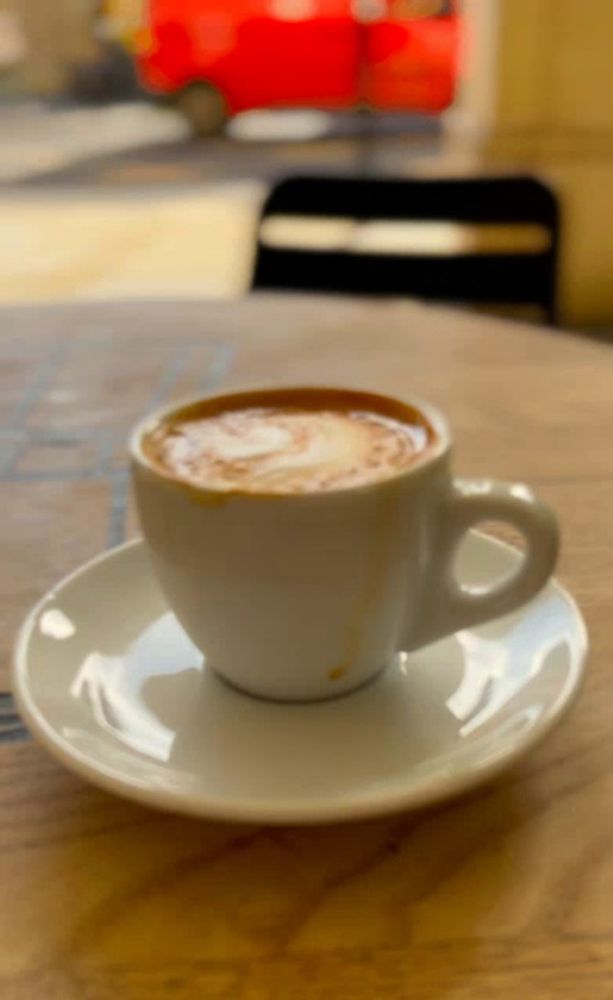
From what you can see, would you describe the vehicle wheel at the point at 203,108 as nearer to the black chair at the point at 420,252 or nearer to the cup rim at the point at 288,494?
the black chair at the point at 420,252

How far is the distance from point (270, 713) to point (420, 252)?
99cm

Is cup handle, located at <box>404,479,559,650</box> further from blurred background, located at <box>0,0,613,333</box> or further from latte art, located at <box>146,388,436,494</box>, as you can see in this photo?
blurred background, located at <box>0,0,613,333</box>

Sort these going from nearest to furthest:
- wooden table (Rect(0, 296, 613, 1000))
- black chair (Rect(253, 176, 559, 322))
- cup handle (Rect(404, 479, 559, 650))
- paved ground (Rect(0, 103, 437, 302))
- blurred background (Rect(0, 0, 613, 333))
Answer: wooden table (Rect(0, 296, 613, 1000)) → cup handle (Rect(404, 479, 559, 650)) → black chair (Rect(253, 176, 559, 322)) → blurred background (Rect(0, 0, 613, 333)) → paved ground (Rect(0, 103, 437, 302))

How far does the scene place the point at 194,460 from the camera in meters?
0.44

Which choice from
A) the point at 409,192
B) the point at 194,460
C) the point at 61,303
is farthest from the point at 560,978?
the point at 409,192

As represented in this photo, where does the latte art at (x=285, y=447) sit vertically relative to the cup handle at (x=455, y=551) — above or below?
above

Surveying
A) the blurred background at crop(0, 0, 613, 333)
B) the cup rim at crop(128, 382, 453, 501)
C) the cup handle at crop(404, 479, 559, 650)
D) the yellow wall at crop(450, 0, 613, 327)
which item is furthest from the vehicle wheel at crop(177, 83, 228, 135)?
the cup handle at crop(404, 479, 559, 650)

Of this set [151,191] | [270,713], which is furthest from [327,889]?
[151,191]

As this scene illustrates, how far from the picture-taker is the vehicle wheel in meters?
5.42

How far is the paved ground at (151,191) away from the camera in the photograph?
3.07 m

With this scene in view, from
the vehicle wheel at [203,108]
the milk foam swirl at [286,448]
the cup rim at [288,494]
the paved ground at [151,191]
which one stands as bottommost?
the paved ground at [151,191]

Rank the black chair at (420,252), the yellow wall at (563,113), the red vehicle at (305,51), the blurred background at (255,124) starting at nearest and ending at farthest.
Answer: the black chair at (420,252) → the yellow wall at (563,113) → the blurred background at (255,124) → the red vehicle at (305,51)

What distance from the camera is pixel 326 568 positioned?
392 mm

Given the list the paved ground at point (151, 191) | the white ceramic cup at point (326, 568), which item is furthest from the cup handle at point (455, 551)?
the paved ground at point (151, 191)
